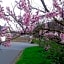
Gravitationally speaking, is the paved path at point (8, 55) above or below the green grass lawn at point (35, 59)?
below

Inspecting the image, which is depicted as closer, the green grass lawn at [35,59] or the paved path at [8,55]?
the green grass lawn at [35,59]

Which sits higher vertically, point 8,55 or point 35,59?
point 35,59

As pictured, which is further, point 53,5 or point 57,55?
point 57,55

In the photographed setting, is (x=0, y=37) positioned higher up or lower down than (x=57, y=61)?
higher up

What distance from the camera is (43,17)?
4430 millimetres

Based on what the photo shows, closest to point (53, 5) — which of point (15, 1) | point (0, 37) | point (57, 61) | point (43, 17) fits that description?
point (43, 17)

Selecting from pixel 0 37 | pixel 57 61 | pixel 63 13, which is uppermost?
pixel 63 13

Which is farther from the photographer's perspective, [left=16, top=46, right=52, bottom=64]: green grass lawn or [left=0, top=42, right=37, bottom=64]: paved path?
[left=0, top=42, right=37, bottom=64]: paved path

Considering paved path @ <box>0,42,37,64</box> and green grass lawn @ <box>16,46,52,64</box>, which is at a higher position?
green grass lawn @ <box>16,46,52,64</box>

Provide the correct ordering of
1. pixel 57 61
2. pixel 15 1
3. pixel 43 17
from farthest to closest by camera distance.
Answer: pixel 57 61 < pixel 43 17 < pixel 15 1

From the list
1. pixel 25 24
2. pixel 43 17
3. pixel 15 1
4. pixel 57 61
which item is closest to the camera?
pixel 25 24

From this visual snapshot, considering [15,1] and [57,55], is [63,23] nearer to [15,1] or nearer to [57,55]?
[15,1]

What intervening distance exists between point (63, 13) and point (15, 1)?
0.74 m

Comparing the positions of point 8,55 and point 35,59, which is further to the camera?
point 8,55
